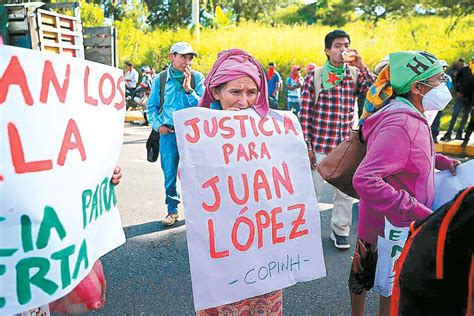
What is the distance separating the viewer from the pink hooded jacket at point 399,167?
6.01 ft

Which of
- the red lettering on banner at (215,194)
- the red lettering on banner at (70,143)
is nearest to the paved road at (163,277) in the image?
the red lettering on banner at (215,194)

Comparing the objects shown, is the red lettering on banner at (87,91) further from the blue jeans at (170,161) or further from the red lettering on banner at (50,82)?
the blue jeans at (170,161)

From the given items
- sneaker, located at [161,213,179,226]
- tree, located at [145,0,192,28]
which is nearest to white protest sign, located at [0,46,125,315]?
sneaker, located at [161,213,179,226]

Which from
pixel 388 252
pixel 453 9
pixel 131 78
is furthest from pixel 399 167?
pixel 453 9

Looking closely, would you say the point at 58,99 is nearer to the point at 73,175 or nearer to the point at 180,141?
the point at 73,175

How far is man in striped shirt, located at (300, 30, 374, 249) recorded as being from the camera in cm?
352

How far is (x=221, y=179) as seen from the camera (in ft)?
5.43

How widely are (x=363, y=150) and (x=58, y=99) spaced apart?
146 cm

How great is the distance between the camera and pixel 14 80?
114cm

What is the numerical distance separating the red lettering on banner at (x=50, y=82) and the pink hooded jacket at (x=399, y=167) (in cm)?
125

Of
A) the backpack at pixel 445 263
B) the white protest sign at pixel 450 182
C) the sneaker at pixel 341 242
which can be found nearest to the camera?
the backpack at pixel 445 263

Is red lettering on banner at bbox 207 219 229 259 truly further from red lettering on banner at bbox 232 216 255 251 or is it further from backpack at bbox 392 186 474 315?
backpack at bbox 392 186 474 315

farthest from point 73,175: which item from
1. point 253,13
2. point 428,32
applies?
point 253,13

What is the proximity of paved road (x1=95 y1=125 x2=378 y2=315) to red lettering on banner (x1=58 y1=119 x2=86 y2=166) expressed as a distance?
1.76 metres
